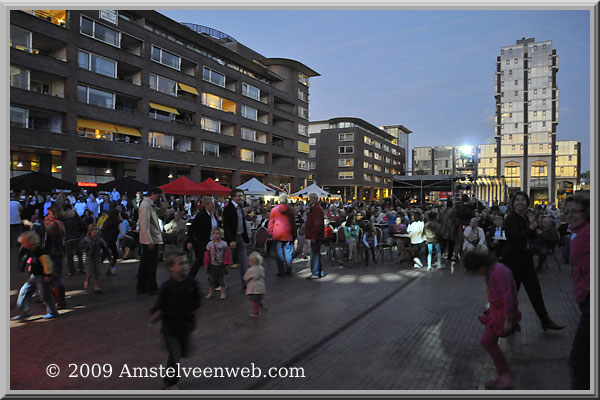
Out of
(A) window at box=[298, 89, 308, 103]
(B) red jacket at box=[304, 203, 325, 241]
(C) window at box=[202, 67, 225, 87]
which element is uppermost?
(A) window at box=[298, 89, 308, 103]

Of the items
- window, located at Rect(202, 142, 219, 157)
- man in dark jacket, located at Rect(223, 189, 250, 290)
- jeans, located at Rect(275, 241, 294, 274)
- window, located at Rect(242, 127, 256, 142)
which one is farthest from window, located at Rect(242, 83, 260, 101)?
man in dark jacket, located at Rect(223, 189, 250, 290)

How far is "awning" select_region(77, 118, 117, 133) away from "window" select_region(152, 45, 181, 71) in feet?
28.9

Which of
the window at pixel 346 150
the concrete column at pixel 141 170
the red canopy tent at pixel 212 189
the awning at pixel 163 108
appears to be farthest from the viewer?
the window at pixel 346 150

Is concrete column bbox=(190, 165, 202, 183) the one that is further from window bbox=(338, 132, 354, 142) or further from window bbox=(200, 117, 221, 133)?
window bbox=(338, 132, 354, 142)

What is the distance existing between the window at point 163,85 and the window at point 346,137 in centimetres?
4709

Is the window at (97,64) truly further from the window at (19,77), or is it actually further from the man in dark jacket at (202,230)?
the man in dark jacket at (202,230)

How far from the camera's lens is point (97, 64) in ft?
98.8

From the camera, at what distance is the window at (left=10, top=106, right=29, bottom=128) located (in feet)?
81.3

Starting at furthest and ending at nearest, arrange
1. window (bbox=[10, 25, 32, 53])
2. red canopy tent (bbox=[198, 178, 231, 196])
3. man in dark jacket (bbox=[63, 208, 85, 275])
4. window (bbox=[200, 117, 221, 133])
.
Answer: window (bbox=[200, 117, 221, 133])
window (bbox=[10, 25, 32, 53])
red canopy tent (bbox=[198, 178, 231, 196])
man in dark jacket (bbox=[63, 208, 85, 275])

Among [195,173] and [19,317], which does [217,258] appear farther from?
[195,173]

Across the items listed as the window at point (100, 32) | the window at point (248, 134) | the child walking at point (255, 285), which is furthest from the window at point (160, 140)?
the child walking at point (255, 285)

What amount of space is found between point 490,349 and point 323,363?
169 centimetres

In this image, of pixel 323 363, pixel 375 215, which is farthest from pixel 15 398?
pixel 375 215

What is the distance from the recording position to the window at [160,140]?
35219mm
